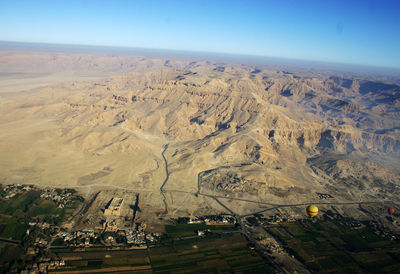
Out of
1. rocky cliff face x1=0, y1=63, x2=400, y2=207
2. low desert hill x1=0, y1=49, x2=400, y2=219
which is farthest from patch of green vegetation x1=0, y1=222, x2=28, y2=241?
rocky cliff face x1=0, y1=63, x2=400, y2=207

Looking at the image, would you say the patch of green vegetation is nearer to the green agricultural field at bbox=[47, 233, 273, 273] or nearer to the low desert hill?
the green agricultural field at bbox=[47, 233, 273, 273]

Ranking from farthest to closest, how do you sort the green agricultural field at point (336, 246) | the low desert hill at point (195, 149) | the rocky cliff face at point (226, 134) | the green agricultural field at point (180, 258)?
the rocky cliff face at point (226, 134) < the low desert hill at point (195, 149) < the green agricultural field at point (336, 246) < the green agricultural field at point (180, 258)

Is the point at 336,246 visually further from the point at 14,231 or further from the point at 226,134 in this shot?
the point at 14,231

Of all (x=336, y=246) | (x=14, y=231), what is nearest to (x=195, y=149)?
(x=336, y=246)

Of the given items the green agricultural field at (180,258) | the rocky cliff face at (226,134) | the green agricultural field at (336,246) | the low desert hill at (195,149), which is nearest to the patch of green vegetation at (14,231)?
the green agricultural field at (180,258)

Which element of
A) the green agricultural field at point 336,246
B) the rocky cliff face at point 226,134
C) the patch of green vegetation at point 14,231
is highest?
the rocky cliff face at point 226,134

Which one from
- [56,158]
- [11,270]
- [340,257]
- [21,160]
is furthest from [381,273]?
[21,160]

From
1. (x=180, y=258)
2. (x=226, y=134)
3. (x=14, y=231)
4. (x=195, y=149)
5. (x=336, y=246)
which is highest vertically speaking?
(x=226, y=134)

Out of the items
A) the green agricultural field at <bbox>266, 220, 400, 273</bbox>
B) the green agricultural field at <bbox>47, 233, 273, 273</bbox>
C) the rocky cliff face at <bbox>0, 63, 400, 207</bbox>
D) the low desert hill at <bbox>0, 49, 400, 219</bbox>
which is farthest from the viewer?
the rocky cliff face at <bbox>0, 63, 400, 207</bbox>

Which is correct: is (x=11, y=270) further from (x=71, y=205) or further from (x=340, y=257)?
(x=340, y=257)

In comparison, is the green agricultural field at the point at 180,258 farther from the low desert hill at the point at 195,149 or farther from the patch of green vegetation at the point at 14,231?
the low desert hill at the point at 195,149

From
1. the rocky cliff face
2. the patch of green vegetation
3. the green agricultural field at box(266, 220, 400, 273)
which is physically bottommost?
the green agricultural field at box(266, 220, 400, 273)
